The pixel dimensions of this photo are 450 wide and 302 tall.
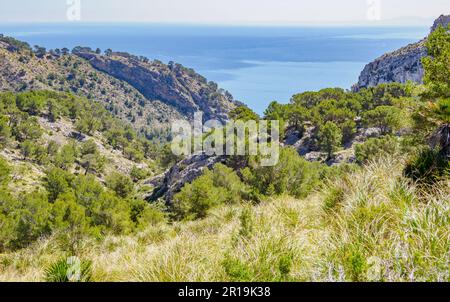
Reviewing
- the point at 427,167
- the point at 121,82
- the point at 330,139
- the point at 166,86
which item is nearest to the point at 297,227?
the point at 427,167

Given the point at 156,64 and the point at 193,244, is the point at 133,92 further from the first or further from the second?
the point at 193,244

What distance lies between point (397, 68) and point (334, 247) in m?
72.3

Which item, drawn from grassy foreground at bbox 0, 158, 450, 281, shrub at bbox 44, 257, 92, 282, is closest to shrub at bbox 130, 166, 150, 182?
grassy foreground at bbox 0, 158, 450, 281

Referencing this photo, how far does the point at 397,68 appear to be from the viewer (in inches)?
2638

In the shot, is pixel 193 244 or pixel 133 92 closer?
pixel 193 244

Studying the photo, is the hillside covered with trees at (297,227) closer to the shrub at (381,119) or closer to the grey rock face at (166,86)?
the shrub at (381,119)

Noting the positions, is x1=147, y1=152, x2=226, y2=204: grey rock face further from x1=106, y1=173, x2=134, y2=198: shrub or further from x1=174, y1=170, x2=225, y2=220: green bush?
x1=174, y1=170, x2=225, y2=220: green bush

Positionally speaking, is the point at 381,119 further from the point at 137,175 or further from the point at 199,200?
the point at 137,175

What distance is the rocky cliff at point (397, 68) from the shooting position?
63.1m

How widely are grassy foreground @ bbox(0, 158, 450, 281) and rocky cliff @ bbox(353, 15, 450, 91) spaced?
2497 inches

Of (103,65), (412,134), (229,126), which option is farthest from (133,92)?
(412,134)

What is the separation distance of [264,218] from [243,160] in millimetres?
23542

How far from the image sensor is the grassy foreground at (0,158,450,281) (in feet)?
11.3
